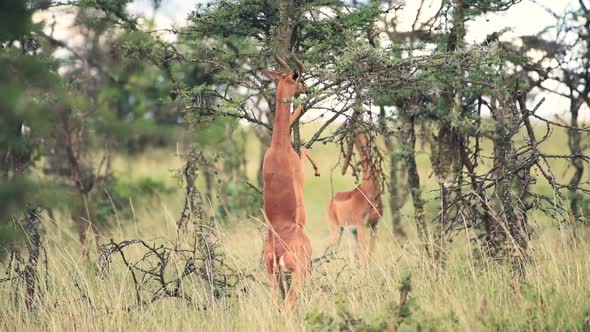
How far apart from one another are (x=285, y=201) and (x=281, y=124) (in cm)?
50

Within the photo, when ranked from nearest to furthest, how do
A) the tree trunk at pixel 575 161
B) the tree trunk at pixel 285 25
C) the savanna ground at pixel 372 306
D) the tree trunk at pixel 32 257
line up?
the savanna ground at pixel 372 306
the tree trunk at pixel 285 25
the tree trunk at pixel 32 257
the tree trunk at pixel 575 161

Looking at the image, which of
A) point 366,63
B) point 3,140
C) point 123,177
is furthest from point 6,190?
point 123,177

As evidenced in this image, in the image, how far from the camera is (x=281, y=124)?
5344mm

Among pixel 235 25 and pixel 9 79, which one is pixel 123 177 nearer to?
pixel 235 25

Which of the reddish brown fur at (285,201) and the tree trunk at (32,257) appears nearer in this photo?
the reddish brown fur at (285,201)

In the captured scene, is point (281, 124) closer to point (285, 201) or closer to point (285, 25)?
point (285, 201)

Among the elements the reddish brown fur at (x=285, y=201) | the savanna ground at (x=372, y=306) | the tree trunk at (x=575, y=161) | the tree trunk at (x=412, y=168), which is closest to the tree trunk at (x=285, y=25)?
the reddish brown fur at (x=285, y=201)

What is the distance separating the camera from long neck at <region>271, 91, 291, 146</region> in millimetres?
5328

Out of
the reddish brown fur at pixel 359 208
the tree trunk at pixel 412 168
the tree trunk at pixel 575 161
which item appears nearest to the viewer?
the tree trunk at pixel 412 168

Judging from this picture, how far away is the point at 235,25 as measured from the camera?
6699 mm

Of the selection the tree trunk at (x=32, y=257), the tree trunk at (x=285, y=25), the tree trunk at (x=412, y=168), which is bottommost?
the tree trunk at (x=32, y=257)

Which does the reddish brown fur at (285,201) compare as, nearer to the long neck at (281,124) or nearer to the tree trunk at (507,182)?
the long neck at (281,124)

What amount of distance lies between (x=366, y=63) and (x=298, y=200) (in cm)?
105

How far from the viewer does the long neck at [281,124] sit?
17.5 feet
